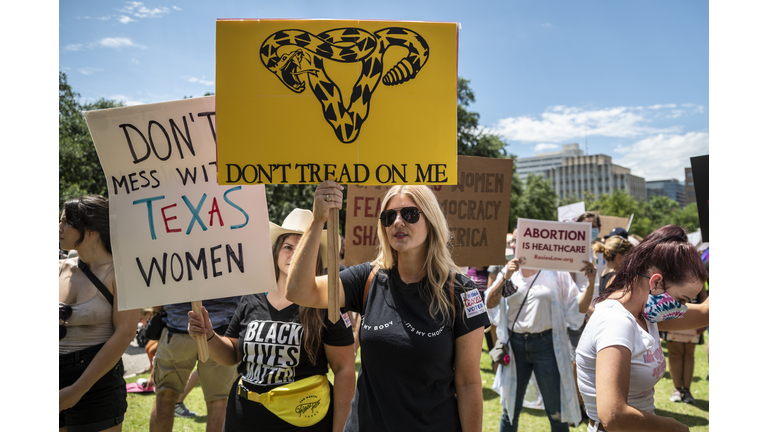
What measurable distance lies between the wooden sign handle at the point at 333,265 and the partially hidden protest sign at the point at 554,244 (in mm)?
2753

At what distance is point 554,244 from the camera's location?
4398 millimetres

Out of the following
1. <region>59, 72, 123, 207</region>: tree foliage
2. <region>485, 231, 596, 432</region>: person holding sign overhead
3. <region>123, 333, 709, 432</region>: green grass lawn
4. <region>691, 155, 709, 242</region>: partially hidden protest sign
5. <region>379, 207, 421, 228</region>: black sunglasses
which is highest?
<region>59, 72, 123, 207</region>: tree foliage

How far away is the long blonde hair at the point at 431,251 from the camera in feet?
7.20

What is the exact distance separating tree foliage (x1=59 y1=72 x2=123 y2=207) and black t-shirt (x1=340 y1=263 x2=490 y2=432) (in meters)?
25.0

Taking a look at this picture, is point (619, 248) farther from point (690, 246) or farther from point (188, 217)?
point (188, 217)

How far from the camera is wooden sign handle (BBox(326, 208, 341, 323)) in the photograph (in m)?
2.04

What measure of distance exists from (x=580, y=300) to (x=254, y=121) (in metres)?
3.76

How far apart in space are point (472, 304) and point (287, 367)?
1.10m

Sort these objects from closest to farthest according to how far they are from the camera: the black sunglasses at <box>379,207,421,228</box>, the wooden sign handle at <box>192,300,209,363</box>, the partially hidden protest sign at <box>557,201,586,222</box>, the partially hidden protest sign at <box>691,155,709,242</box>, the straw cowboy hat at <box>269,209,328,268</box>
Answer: the black sunglasses at <box>379,207,421,228</box> → the wooden sign handle at <box>192,300,209,363</box> → the straw cowboy hat at <box>269,209,328,268</box> → the partially hidden protest sign at <box>691,155,709,242</box> → the partially hidden protest sign at <box>557,201,586,222</box>

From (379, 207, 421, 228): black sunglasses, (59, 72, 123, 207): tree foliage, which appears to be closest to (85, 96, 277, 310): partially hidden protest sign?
(379, 207, 421, 228): black sunglasses

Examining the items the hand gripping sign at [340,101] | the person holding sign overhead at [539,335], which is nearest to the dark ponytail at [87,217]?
the hand gripping sign at [340,101]

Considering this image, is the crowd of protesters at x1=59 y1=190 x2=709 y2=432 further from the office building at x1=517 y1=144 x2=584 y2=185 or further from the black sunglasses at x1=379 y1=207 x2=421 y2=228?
the office building at x1=517 y1=144 x2=584 y2=185

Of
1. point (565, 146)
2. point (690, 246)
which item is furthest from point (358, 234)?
point (565, 146)

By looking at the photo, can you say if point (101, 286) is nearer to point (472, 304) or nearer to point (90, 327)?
point (90, 327)
